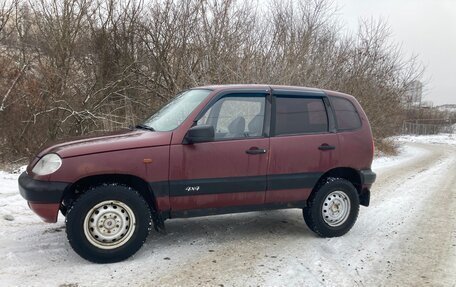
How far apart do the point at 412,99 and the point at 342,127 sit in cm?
1852

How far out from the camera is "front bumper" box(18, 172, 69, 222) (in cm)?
429

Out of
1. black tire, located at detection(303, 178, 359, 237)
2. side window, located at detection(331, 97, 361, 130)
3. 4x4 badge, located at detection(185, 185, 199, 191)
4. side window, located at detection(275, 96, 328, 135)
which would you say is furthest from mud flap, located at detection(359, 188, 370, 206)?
4x4 badge, located at detection(185, 185, 199, 191)

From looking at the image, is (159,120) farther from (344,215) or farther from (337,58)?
(337,58)

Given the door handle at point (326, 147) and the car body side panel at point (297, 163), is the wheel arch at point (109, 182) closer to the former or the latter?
the car body side panel at point (297, 163)

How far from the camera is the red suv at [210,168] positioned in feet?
14.5

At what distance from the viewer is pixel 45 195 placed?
4.29 metres

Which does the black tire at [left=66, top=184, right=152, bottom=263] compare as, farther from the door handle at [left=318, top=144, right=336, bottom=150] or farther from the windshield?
the door handle at [left=318, top=144, right=336, bottom=150]

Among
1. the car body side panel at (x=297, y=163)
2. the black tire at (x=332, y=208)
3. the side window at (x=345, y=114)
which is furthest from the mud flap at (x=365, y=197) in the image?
the side window at (x=345, y=114)

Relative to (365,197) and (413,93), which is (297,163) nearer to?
(365,197)

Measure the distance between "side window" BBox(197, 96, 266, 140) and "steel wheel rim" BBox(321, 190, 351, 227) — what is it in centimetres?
133

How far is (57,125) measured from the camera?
12.7 metres

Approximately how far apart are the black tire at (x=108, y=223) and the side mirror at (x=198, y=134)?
0.79 meters

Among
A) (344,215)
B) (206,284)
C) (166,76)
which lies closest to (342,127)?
(344,215)

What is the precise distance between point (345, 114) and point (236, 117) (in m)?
1.60
